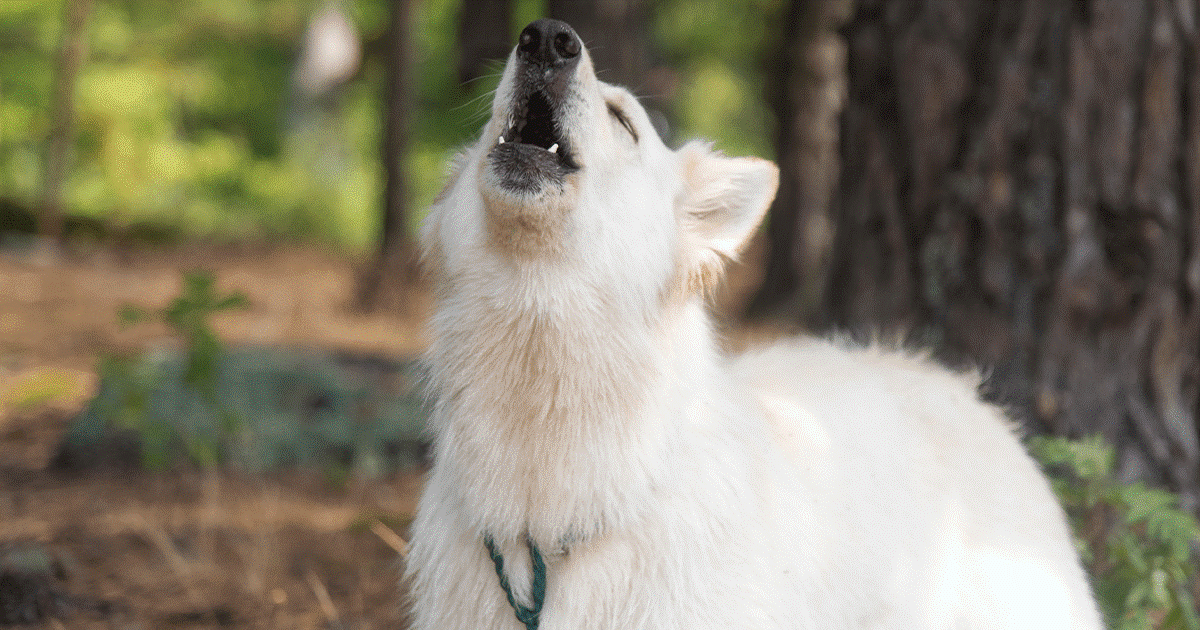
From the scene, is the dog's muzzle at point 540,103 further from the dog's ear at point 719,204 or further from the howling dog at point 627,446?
the dog's ear at point 719,204

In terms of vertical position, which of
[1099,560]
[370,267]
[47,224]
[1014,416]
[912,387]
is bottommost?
[47,224]

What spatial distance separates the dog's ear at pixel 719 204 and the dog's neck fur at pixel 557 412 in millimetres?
359

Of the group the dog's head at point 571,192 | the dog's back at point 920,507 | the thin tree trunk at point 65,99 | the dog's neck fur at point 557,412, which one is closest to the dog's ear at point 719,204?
the dog's head at point 571,192

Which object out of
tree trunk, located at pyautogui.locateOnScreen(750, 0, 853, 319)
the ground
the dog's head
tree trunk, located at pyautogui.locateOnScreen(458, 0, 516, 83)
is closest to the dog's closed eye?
the dog's head

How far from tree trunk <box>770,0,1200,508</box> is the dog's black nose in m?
2.37

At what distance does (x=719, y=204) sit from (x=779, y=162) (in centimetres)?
890

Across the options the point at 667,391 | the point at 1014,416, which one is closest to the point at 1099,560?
the point at 1014,416

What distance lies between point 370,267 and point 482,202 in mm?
7973

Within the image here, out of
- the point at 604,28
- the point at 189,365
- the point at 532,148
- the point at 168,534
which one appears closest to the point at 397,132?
the point at 604,28

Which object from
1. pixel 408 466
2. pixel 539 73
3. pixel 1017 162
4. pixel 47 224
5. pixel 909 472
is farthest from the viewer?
pixel 47 224

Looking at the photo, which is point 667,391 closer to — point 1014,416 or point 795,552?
point 795,552

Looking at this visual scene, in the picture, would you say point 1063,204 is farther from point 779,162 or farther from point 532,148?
point 779,162

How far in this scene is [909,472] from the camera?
3.04m

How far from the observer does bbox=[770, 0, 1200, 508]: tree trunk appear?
3975mm
